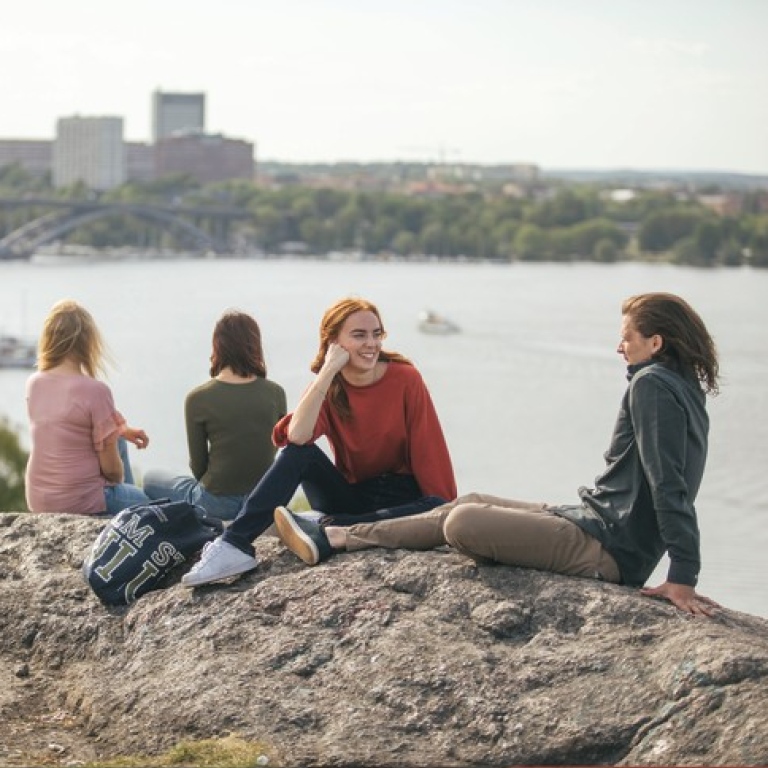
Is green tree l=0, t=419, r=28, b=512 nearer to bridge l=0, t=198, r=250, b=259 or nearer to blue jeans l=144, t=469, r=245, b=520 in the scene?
blue jeans l=144, t=469, r=245, b=520

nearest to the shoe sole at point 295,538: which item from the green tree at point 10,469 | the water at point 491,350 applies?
the water at point 491,350

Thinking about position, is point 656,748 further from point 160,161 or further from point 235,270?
point 160,161

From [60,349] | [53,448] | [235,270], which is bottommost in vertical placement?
[235,270]

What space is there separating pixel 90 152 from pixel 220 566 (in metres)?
122

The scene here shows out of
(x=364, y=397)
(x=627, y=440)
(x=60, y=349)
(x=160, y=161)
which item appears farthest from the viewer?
(x=160, y=161)

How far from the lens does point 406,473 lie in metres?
3.09

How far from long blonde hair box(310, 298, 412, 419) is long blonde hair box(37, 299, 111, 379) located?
624mm

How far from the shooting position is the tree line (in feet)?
252

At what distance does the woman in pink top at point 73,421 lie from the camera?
3471 millimetres

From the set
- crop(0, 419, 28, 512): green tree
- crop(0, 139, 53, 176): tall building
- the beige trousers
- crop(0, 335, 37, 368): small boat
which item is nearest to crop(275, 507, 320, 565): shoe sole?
the beige trousers

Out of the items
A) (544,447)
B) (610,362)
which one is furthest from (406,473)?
(610,362)

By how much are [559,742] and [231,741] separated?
0.49m

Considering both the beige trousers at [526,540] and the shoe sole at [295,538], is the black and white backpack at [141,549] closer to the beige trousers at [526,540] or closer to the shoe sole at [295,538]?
the shoe sole at [295,538]

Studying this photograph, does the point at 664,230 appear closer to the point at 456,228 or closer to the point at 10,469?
the point at 456,228
